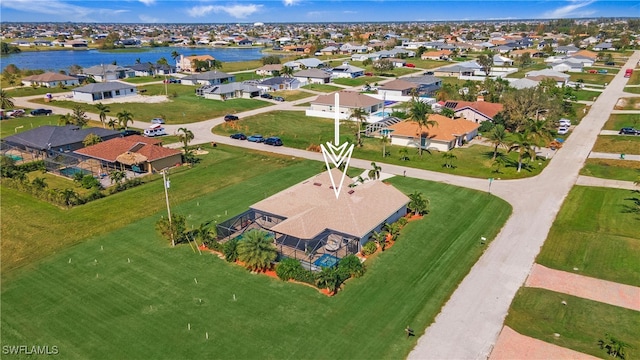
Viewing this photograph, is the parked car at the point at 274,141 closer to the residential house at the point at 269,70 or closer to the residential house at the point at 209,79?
the residential house at the point at 209,79

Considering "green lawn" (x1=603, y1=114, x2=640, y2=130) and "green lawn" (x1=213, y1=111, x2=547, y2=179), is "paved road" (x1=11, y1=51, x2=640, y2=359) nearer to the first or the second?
"green lawn" (x1=213, y1=111, x2=547, y2=179)

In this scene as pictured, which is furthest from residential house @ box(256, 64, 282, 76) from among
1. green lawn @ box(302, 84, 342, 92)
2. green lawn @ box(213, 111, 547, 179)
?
green lawn @ box(213, 111, 547, 179)

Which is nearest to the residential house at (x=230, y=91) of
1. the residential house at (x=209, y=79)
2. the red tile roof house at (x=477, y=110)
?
the residential house at (x=209, y=79)

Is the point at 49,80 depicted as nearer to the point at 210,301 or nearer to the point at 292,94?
the point at 292,94

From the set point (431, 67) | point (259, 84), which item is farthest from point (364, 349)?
point (431, 67)

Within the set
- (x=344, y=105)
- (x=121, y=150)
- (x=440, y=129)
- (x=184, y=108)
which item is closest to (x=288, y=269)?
(x=121, y=150)

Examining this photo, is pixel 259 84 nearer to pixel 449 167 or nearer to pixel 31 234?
pixel 449 167
